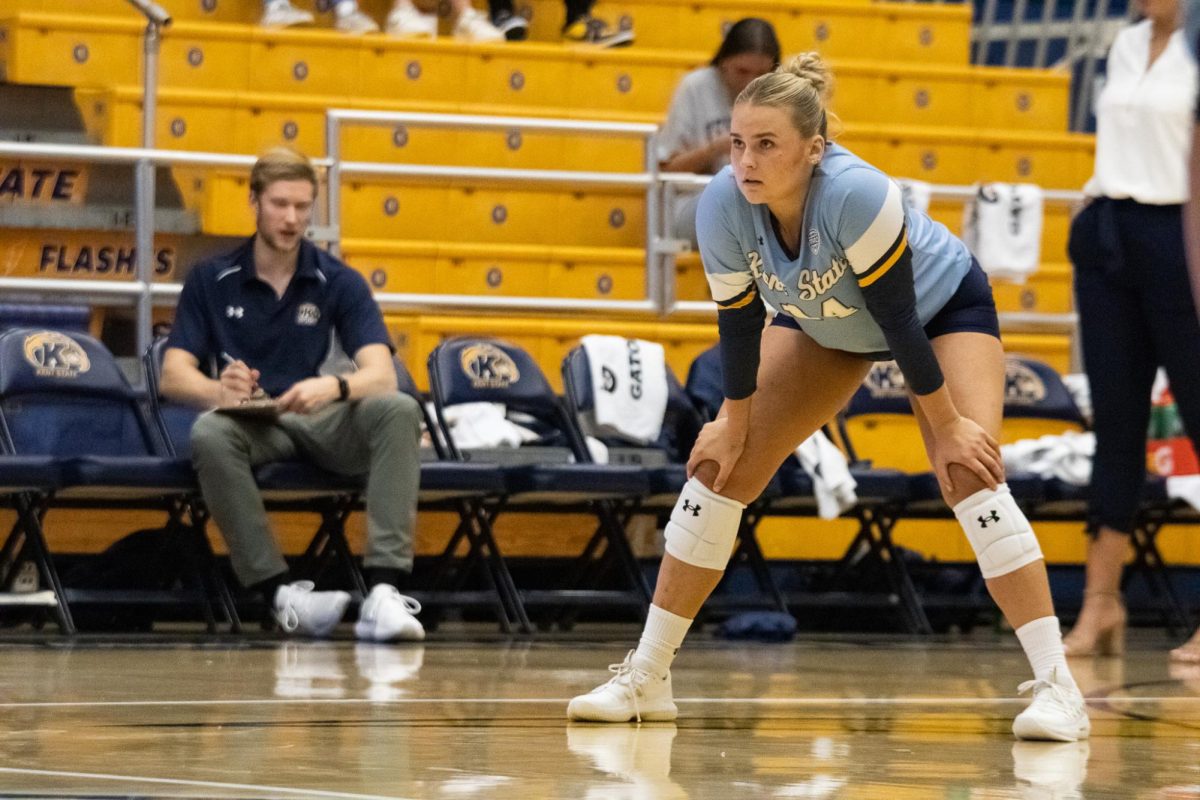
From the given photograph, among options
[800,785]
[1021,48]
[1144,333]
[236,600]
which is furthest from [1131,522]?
[1021,48]

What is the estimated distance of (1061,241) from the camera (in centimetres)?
981

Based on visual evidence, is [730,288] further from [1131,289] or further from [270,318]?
[270,318]

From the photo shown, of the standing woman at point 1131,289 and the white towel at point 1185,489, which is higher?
the standing woman at point 1131,289

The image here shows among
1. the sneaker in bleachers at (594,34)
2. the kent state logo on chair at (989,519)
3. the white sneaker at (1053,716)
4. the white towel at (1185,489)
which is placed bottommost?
the white towel at (1185,489)

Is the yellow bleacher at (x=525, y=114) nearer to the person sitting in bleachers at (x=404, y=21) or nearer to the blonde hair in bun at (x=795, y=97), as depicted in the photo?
the person sitting in bleachers at (x=404, y=21)

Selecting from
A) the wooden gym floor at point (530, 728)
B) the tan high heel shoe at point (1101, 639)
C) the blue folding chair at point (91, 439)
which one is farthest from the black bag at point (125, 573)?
the tan high heel shoe at point (1101, 639)

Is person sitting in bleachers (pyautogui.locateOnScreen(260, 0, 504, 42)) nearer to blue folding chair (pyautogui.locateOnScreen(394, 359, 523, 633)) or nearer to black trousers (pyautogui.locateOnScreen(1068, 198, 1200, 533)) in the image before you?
blue folding chair (pyautogui.locateOnScreen(394, 359, 523, 633))

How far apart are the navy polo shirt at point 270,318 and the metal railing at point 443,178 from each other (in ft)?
2.79

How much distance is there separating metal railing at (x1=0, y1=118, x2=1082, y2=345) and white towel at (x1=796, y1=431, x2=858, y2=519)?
1.39 metres

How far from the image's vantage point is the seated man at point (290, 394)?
6223 mm

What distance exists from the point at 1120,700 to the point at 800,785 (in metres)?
1.91

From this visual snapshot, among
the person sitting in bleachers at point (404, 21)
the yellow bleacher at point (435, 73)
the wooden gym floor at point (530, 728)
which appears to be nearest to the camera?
the wooden gym floor at point (530, 728)

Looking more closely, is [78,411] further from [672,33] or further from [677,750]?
[672,33]

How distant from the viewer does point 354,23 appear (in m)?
9.88
